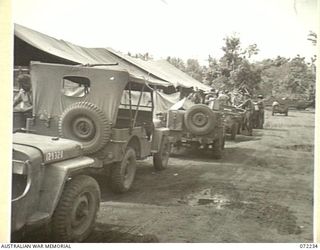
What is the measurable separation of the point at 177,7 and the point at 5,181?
5.29ft

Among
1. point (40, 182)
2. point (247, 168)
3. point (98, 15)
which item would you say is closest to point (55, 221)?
point (40, 182)

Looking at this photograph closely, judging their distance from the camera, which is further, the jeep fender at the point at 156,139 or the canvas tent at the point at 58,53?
the jeep fender at the point at 156,139

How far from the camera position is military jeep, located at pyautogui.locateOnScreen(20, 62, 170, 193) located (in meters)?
3.15

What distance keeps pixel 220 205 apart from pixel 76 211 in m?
1.16

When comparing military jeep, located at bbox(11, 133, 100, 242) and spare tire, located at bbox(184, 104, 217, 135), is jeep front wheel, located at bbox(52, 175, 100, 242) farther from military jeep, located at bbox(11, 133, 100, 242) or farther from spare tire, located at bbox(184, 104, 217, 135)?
spare tire, located at bbox(184, 104, 217, 135)

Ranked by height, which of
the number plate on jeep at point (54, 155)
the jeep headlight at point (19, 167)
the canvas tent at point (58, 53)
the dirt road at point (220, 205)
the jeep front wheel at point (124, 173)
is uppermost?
the canvas tent at point (58, 53)

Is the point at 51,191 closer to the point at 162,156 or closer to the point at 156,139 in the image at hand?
the point at 156,139

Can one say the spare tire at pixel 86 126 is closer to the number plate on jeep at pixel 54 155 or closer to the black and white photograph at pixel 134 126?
the black and white photograph at pixel 134 126

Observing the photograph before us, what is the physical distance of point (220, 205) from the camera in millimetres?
3172

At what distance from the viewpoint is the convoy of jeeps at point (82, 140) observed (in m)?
2.31

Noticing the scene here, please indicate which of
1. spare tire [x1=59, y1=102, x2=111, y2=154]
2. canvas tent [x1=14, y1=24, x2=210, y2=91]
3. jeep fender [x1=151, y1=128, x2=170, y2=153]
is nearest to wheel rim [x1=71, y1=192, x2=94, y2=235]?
spare tire [x1=59, y1=102, x2=111, y2=154]

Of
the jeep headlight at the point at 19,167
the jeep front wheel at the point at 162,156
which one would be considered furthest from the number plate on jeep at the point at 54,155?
the jeep front wheel at the point at 162,156

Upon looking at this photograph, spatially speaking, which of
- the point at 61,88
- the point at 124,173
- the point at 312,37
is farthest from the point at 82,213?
the point at 312,37

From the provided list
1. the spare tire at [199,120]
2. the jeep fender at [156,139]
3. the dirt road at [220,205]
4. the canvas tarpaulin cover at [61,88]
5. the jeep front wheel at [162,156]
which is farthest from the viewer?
the spare tire at [199,120]
